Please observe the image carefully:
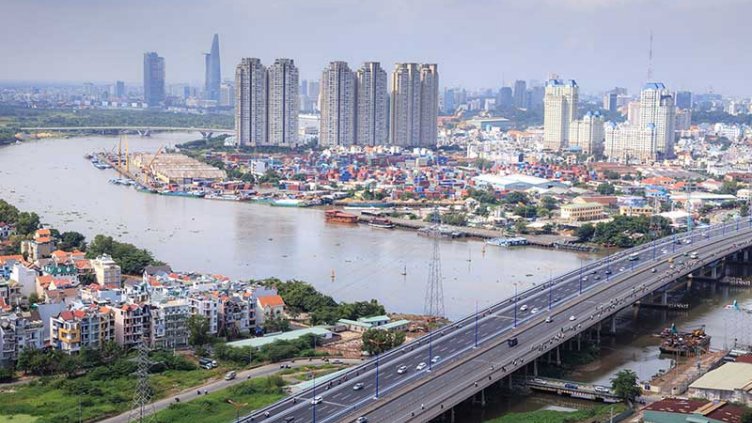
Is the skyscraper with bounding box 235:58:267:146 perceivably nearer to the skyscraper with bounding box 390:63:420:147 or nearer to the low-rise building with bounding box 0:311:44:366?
the skyscraper with bounding box 390:63:420:147

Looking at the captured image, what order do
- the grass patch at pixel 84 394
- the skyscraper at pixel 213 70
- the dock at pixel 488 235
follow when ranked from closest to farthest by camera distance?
the grass patch at pixel 84 394, the dock at pixel 488 235, the skyscraper at pixel 213 70

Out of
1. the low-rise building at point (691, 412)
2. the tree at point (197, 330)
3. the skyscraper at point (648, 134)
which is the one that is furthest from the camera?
the skyscraper at point (648, 134)

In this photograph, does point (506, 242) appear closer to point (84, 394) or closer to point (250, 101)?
point (84, 394)

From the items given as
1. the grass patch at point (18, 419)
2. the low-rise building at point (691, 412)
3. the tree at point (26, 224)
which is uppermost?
the tree at point (26, 224)

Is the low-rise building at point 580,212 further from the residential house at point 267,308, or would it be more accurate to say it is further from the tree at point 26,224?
the residential house at point 267,308

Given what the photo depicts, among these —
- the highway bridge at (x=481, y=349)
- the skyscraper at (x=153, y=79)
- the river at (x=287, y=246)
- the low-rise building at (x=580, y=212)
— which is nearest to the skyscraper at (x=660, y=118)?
the low-rise building at (x=580, y=212)

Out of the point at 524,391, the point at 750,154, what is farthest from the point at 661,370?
the point at 750,154
